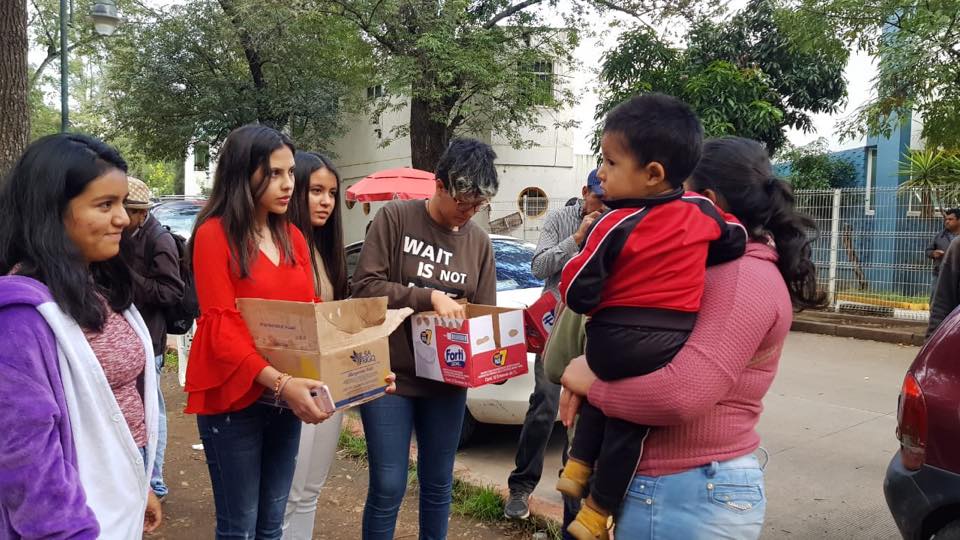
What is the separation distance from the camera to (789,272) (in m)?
1.80

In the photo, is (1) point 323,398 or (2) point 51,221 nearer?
(2) point 51,221

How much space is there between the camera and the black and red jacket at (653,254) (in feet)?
5.08

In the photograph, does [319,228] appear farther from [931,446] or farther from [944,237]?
[944,237]

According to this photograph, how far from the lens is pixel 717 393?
5.12ft

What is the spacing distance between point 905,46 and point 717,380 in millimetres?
8689

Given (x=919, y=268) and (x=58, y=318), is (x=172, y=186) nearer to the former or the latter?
(x=919, y=268)

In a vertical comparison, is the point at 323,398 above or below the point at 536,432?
above

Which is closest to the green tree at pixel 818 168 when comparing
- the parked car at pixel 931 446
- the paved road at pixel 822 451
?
the paved road at pixel 822 451

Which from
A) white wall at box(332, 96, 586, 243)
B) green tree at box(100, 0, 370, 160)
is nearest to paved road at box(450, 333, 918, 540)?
white wall at box(332, 96, 586, 243)

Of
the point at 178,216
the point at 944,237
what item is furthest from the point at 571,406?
the point at 178,216

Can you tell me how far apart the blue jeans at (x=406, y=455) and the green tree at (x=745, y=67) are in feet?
35.4

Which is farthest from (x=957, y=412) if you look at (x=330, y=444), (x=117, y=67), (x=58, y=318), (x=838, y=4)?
(x=117, y=67)

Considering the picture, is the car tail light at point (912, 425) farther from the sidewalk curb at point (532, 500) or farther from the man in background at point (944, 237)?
the man in background at point (944, 237)

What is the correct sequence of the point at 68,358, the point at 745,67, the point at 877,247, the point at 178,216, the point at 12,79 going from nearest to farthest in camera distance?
the point at 68,358, the point at 12,79, the point at 877,247, the point at 178,216, the point at 745,67
